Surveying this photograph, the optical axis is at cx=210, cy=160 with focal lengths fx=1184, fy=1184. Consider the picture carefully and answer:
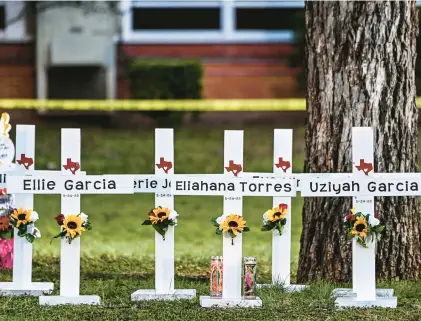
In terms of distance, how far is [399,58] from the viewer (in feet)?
28.6

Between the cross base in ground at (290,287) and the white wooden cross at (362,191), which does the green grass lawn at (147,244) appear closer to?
the cross base in ground at (290,287)

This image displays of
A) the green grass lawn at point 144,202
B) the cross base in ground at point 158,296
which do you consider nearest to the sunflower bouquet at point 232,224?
the cross base in ground at point 158,296

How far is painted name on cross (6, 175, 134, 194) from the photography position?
791cm

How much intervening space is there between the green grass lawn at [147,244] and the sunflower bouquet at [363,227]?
488mm

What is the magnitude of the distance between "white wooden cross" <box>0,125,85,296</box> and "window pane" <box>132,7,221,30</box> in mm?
16834

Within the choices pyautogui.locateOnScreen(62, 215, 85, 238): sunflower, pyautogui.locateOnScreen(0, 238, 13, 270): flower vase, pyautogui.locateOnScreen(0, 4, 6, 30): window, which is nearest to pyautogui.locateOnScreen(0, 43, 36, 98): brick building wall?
pyautogui.locateOnScreen(0, 4, 6, 30): window

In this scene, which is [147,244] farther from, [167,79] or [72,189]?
[167,79]

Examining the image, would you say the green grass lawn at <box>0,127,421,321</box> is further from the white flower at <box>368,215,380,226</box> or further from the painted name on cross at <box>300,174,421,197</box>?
the painted name on cross at <box>300,174,421,197</box>

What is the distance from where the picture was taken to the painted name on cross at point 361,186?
25.9 ft

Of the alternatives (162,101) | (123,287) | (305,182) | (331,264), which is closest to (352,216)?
(305,182)

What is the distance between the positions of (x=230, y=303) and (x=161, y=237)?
2.19 ft

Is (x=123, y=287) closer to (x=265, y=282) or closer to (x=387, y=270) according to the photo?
(x=265, y=282)

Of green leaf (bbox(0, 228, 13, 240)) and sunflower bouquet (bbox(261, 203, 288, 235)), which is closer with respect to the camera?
sunflower bouquet (bbox(261, 203, 288, 235))

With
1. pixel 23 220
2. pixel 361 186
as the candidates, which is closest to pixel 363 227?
pixel 361 186
